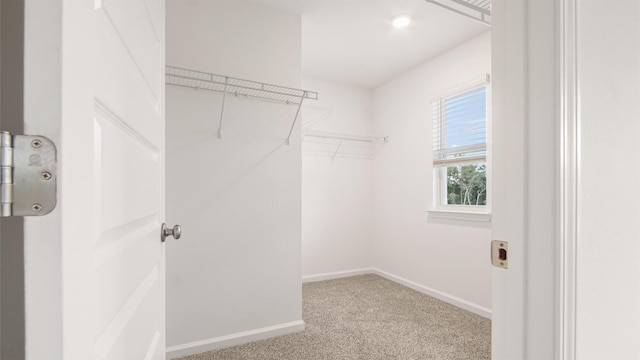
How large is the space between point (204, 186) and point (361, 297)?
1.85 meters

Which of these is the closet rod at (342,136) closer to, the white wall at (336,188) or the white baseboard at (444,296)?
the white wall at (336,188)

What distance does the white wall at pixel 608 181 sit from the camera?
0.65 meters

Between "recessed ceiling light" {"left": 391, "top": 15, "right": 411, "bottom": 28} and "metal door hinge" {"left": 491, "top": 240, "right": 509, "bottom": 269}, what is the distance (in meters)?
2.13

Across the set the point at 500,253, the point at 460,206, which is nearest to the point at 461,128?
the point at 460,206

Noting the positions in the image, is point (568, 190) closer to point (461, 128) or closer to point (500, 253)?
point (500, 253)

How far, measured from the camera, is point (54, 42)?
31 centimetres

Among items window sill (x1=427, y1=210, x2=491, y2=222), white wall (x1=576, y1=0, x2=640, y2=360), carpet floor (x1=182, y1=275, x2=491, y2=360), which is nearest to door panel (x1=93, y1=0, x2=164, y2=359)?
white wall (x1=576, y1=0, x2=640, y2=360)

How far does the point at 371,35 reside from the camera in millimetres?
2588

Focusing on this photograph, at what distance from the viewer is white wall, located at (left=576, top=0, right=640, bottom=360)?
65 centimetres

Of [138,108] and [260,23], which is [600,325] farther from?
[260,23]

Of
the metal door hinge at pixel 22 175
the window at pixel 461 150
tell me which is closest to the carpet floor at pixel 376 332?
the window at pixel 461 150

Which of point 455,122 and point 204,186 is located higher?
point 455,122

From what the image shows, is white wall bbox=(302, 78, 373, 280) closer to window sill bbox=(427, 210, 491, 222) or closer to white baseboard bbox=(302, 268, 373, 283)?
white baseboard bbox=(302, 268, 373, 283)

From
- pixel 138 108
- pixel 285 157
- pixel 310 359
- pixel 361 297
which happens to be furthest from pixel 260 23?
pixel 361 297
